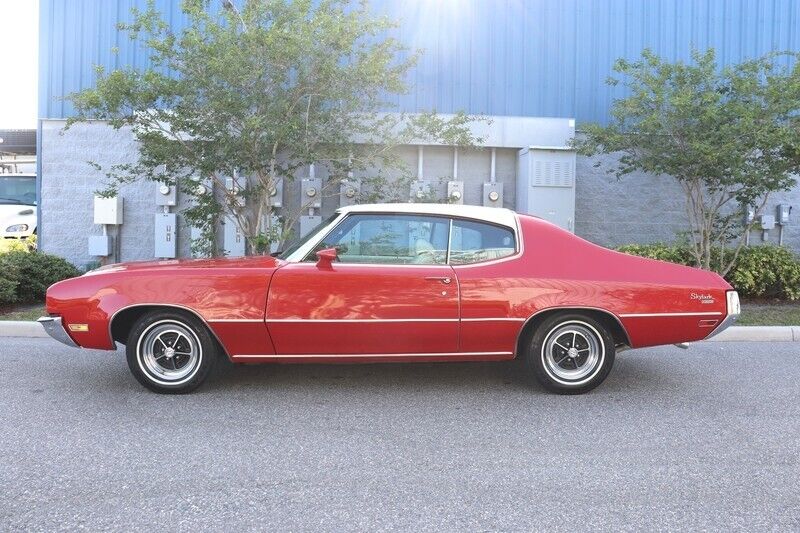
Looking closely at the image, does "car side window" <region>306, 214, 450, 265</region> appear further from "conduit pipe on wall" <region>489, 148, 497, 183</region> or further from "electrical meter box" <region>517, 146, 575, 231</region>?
"conduit pipe on wall" <region>489, 148, 497, 183</region>

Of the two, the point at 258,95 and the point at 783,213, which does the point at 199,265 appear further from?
the point at 783,213

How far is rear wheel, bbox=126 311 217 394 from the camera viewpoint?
183 inches

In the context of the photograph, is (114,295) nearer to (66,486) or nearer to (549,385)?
(66,486)

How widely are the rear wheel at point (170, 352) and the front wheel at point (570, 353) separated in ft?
7.99

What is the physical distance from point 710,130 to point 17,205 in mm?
13366

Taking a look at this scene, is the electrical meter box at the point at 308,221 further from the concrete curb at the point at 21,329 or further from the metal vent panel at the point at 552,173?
the concrete curb at the point at 21,329

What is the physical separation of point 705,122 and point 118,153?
9518 millimetres

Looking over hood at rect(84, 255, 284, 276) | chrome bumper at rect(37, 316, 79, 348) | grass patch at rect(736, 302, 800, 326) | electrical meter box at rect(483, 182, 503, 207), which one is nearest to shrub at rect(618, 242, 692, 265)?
grass patch at rect(736, 302, 800, 326)

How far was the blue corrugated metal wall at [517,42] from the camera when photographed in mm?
11164

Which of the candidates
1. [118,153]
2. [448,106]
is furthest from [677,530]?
[118,153]

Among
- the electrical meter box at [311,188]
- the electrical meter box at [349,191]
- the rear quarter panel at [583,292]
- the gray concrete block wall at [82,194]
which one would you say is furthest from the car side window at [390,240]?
the gray concrete block wall at [82,194]

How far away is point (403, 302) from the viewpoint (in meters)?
4.59

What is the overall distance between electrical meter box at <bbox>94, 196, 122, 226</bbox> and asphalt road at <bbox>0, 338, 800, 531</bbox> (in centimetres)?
591

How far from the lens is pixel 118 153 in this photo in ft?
37.1
